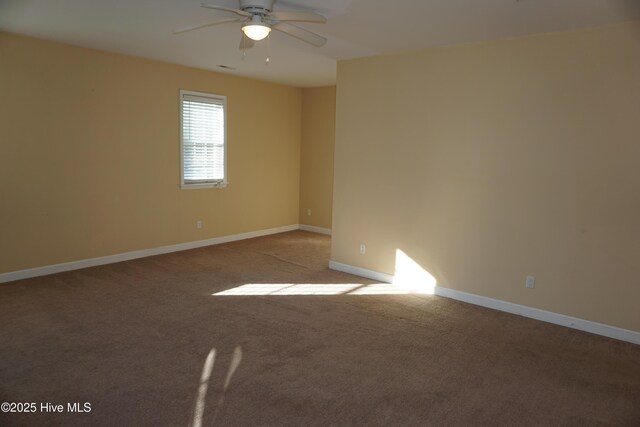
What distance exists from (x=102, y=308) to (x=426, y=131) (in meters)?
3.63

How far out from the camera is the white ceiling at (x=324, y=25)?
3.10m

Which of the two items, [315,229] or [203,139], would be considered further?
[315,229]

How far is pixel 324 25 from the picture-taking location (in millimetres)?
3658

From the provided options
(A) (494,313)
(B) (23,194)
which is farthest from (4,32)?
(A) (494,313)

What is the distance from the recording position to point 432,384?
2.82 meters

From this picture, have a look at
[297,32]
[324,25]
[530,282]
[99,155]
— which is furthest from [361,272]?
[99,155]

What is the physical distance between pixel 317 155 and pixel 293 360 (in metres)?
5.21

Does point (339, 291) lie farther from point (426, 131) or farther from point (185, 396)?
point (185, 396)

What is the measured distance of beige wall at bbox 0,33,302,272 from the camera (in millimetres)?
4566

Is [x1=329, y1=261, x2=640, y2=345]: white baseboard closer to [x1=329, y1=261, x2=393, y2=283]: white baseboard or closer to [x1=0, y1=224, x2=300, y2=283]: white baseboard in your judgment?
[x1=329, y1=261, x2=393, y2=283]: white baseboard

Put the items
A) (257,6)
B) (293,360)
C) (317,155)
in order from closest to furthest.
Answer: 1. (257,6)
2. (293,360)
3. (317,155)

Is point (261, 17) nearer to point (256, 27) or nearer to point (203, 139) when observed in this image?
point (256, 27)

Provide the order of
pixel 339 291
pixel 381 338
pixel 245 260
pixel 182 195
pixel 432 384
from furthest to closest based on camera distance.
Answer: pixel 182 195, pixel 245 260, pixel 339 291, pixel 381 338, pixel 432 384

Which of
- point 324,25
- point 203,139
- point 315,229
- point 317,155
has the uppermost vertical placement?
point 324,25
